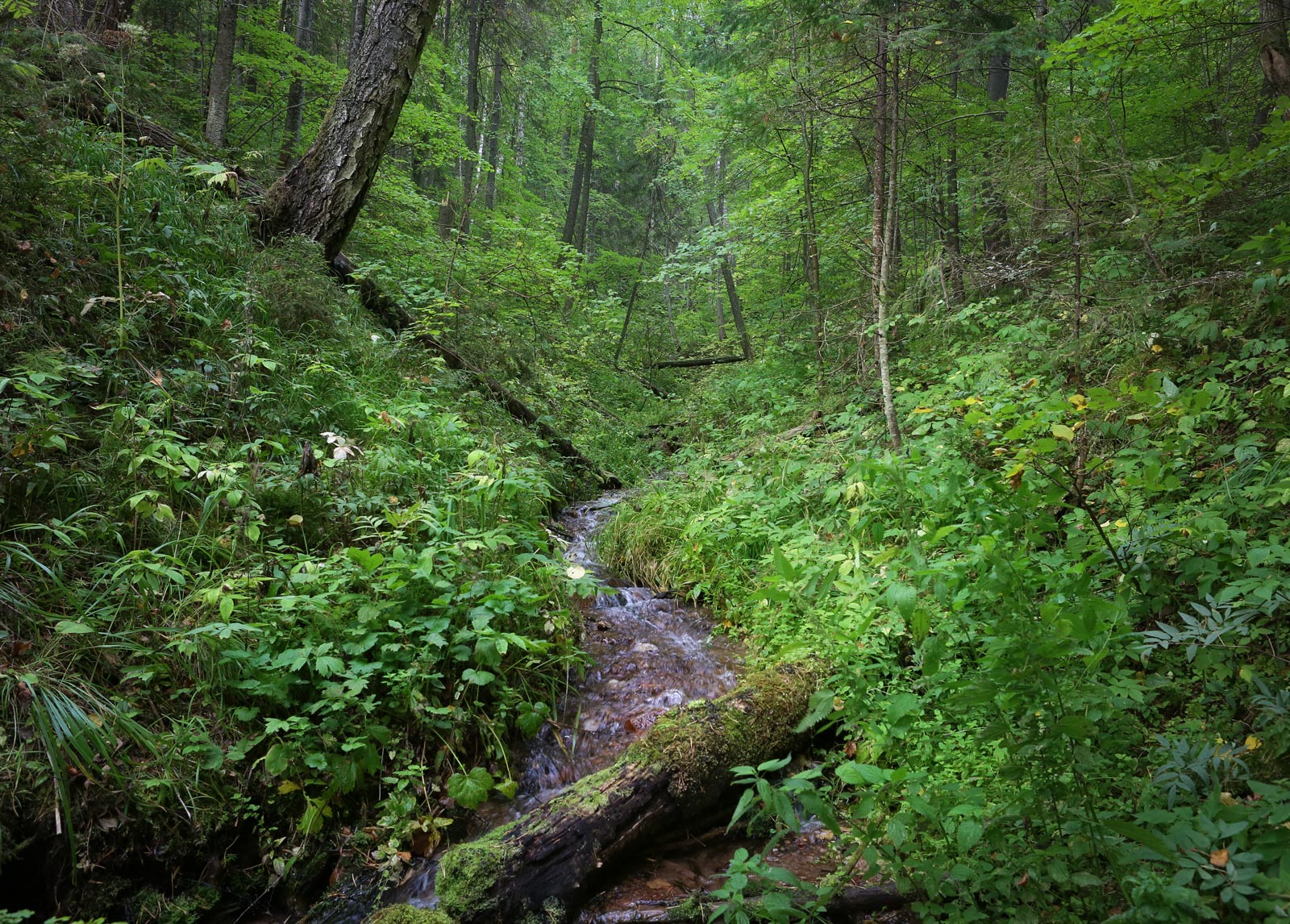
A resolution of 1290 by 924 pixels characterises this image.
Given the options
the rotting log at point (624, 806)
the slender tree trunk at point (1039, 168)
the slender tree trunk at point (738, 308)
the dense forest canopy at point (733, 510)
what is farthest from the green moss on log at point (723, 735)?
the slender tree trunk at point (738, 308)

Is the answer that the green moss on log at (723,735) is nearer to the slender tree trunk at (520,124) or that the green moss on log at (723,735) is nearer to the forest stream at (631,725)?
the forest stream at (631,725)

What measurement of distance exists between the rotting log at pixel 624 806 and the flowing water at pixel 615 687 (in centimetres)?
28

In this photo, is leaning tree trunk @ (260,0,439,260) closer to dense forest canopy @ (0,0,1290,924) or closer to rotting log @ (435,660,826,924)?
dense forest canopy @ (0,0,1290,924)

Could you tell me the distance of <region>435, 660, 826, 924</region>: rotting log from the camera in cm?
255

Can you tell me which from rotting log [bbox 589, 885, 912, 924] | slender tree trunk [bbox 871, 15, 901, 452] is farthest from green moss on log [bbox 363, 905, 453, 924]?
slender tree trunk [bbox 871, 15, 901, 452]

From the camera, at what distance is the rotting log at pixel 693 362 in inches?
593

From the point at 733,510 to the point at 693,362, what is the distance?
10.5 metres

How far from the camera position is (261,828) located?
268 centimetres

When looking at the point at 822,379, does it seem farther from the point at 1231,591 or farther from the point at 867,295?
the point at 1231,591

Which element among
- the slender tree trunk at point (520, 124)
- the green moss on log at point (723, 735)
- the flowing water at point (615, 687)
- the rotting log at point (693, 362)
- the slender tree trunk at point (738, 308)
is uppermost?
the slender tree trunk at point (520, 124)

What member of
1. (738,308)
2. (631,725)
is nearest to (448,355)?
(631,725)

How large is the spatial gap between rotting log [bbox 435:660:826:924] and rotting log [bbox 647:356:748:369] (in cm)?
1156

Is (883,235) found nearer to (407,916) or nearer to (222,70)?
(407,916)

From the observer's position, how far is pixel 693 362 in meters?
15.8
